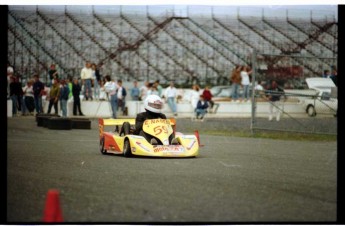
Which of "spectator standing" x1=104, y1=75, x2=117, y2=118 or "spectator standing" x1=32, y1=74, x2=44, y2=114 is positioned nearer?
"spectator standing" x1=104, y1=75, x2=117, y2=118

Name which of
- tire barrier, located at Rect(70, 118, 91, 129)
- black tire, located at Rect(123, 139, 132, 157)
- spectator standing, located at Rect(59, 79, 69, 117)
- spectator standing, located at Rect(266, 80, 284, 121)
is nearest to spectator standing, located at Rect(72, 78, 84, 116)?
spectator standing, located at Rect(59, 79, 69, 117)

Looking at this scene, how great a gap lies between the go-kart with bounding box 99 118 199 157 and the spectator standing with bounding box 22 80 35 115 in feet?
50.0

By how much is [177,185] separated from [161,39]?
3295cm

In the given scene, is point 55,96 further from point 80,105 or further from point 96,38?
point 96,38

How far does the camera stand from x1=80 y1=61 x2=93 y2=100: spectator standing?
33.7 metres

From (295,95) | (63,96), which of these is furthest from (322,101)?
(63,96)

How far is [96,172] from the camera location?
501 inches

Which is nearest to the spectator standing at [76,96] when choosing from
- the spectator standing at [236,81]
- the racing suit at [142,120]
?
the spectator standing at [236,81]

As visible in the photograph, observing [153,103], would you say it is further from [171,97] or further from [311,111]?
[171,97]

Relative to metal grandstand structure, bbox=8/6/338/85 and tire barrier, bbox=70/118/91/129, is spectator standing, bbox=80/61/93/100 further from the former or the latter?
tire barrier, bbox=70/118/91/129

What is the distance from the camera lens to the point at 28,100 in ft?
107

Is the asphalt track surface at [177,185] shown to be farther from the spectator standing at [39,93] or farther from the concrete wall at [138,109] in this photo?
the concrete wall at [138,109]
